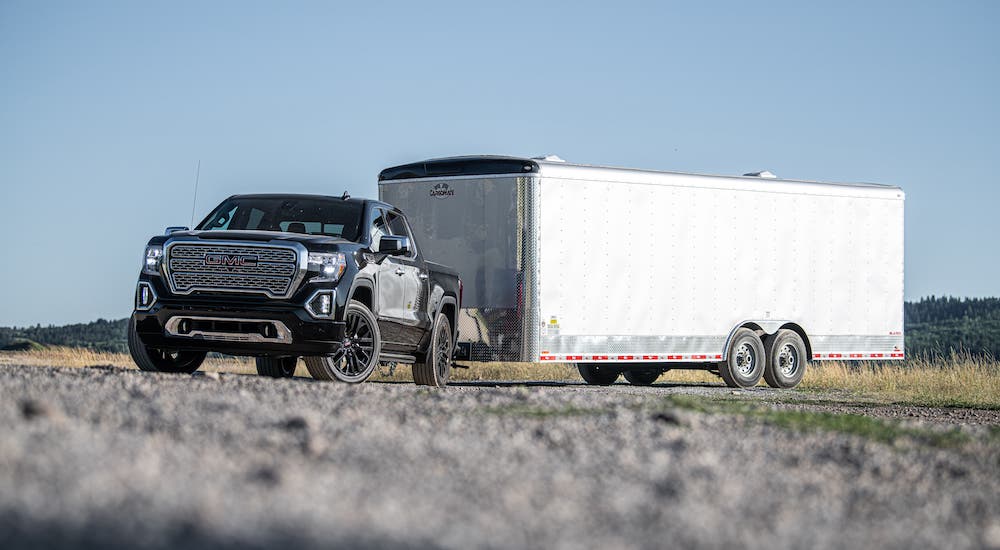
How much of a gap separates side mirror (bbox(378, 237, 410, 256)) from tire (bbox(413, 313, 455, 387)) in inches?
66.7

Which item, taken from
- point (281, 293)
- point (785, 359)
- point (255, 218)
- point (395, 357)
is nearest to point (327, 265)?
point (281, 293)

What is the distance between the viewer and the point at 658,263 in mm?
20422

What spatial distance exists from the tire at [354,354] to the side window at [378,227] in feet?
3.18

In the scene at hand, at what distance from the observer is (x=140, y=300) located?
13430mm

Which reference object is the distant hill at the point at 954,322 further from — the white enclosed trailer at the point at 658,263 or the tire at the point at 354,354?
the tire at the point at 354,354

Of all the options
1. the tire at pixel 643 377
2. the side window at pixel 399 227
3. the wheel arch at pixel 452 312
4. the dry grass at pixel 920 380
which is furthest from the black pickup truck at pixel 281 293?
the tire at pixel 643 377

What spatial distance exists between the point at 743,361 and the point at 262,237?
10.8 meters

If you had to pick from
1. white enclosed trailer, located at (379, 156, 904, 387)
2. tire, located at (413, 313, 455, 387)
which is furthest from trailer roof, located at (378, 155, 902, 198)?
tire, located at (413, 313, 455, 387)

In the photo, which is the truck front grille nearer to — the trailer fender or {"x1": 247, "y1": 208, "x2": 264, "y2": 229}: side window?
{"x1": 247, "y1": 208, "x2": 264, "y2": 229}: side window

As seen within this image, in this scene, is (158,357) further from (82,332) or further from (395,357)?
(82,332)

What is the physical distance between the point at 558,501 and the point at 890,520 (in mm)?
1450

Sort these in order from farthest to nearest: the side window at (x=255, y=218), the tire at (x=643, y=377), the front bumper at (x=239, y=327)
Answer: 1. the tire at (x=643, y=377)
2. the side window at (x=255, y=218)
3. the front bumper at (x=239, y=327)

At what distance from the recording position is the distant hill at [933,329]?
96938 millimetres

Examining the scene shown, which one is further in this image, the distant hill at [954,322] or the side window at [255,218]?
the distant hill at [954,322]
